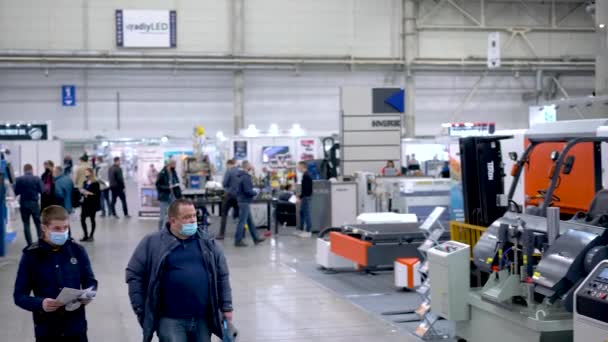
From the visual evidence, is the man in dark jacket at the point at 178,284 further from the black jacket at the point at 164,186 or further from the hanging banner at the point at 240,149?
the hanging banner at the point at 240,149

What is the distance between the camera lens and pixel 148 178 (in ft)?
64.0

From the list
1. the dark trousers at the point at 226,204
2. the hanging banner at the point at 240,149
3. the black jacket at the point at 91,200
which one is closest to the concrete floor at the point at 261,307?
the black jacket at the point at 91,200

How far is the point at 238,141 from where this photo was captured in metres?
20.2

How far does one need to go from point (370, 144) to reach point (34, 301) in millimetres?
11545

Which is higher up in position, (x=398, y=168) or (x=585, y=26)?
(x=585, y=26)

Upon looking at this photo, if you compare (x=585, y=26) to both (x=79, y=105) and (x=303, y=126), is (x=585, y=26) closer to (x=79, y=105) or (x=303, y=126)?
(x=303, y=126)

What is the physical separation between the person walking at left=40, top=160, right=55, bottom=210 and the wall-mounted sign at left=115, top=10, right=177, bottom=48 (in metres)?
11.5

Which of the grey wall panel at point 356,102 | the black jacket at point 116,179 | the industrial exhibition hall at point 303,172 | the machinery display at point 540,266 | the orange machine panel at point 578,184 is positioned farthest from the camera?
the black jacket at point 116,179

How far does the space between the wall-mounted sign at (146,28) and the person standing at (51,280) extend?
68.4 ft

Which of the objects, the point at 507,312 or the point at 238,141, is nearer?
the point at 507,312

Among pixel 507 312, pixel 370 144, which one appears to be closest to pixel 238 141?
pixel 370 144

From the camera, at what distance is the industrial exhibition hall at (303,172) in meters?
4.55

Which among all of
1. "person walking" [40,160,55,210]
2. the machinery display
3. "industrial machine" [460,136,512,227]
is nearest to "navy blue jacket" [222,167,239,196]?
"person walking" [40,160,55,210]

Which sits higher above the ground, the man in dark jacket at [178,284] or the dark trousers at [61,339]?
the man in dark jacket at [178,284]
